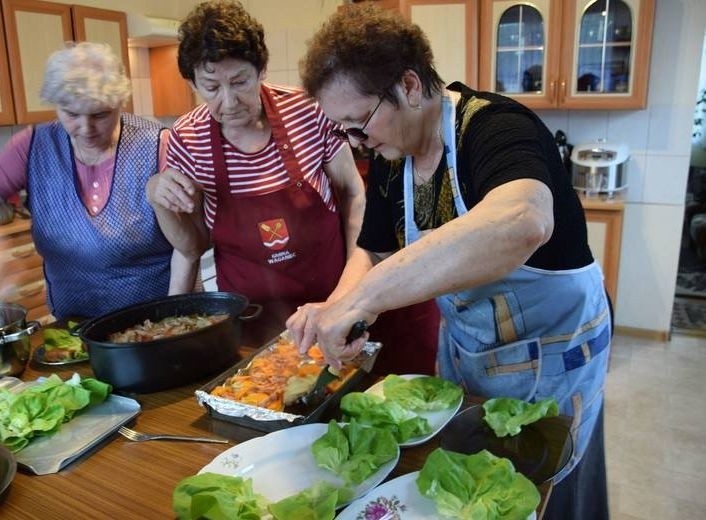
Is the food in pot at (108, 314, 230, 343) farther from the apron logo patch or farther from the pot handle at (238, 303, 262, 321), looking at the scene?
the apron logo patch

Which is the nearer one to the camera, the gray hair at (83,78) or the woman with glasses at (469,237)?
the woman with glasses at (469,237)

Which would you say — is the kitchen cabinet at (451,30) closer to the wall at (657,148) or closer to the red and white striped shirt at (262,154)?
the wall at (657,148)

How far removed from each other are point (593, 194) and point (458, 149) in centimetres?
242

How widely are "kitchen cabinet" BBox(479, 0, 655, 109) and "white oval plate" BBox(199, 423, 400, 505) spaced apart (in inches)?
106

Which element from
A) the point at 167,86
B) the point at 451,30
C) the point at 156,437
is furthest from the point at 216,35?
the point at 167,86

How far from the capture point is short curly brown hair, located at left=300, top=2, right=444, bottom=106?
38.0 inches

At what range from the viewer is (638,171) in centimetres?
326

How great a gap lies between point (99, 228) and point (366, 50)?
0.91 m

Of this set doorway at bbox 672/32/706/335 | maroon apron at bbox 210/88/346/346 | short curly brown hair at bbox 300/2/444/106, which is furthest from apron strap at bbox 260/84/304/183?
doorway at bbox 672/32/706/335

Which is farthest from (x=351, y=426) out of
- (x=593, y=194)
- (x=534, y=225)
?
(x=593, y=194)

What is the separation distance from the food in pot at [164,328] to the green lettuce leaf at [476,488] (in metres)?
0.55

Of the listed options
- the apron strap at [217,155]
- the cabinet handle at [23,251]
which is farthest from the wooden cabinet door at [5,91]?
the apron strap at [217,155]

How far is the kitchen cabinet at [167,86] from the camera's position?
143 inches

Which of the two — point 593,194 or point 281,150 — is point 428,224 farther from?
point 593,194
